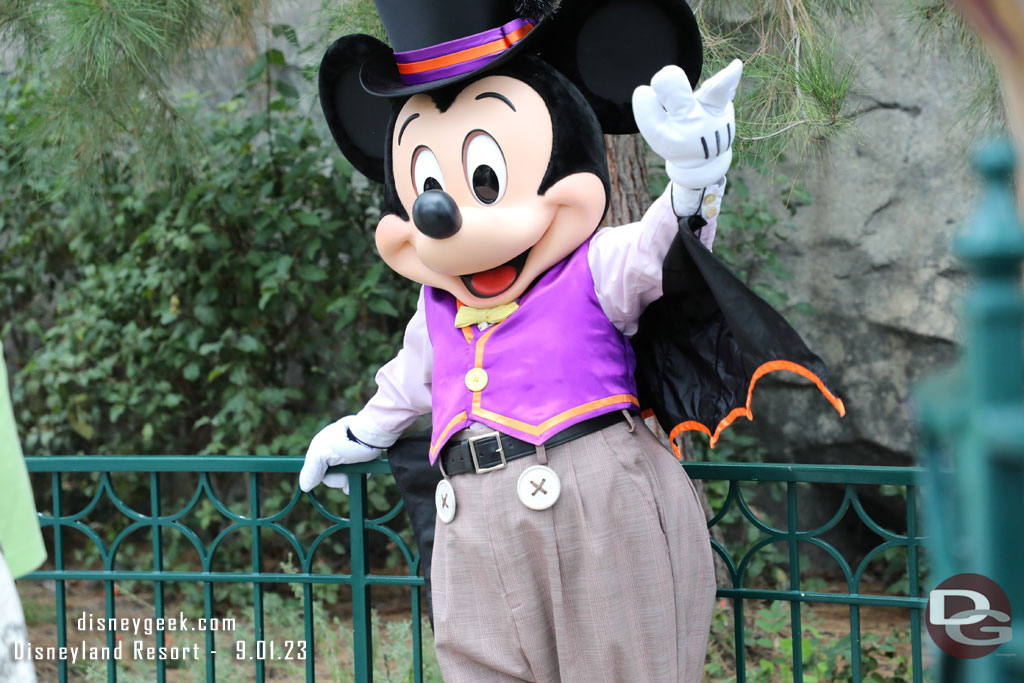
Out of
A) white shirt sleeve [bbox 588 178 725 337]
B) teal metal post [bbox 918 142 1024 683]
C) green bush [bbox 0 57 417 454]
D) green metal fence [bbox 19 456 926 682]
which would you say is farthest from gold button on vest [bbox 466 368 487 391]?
green bush [bbox 0 57 417 454]

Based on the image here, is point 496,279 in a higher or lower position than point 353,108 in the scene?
lower

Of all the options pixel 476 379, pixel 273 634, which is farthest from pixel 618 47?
pixel 273 634

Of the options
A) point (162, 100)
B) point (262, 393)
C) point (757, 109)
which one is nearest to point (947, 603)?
point (757, 109)

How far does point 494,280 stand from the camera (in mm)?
1950

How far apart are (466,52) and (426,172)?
252mm

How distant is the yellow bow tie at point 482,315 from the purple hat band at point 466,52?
46 cm

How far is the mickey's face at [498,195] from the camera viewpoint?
1855 millimetres

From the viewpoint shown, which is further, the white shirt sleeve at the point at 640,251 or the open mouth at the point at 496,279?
the open mouth at the point at 496,279

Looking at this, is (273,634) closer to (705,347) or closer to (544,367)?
(544,367)

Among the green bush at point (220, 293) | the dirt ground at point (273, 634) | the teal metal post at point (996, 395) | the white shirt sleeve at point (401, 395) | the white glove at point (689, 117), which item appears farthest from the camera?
the green bush at point (220, 293)

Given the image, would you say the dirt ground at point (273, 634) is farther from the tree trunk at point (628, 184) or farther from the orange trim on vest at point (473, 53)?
the orange trim on vest at point (473, 53)

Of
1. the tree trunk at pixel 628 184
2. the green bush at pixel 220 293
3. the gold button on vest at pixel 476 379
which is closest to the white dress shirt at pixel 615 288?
the gold button on vest at pixel 476 379

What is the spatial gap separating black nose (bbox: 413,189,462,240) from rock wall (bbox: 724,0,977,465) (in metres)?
2.55

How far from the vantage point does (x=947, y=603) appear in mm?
800
